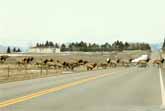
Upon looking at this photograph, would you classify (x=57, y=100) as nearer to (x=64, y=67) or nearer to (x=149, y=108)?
(x=149, y=108)

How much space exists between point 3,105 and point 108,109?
3.30 metres

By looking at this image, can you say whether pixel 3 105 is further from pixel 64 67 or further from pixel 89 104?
pixel 64 67

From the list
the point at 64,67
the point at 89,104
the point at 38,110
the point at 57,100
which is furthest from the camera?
the point at 64,67

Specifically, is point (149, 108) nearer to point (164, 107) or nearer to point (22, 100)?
point (164, 107)

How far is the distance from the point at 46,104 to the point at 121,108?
2.53 meters

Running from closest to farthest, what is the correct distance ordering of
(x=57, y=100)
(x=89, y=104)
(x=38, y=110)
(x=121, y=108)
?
1. (x=38, y=110)
2. (x=121, y=108)
3. (x=89, y=104)
4. (x=57, y=100)

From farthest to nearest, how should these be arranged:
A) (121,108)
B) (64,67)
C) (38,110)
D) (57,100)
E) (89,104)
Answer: (64,67) < (57,100) < (89,104) < (121,108) < (38,110)

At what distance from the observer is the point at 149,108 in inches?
593

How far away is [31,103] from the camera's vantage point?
52.6 ft

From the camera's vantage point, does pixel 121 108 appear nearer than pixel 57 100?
Yes

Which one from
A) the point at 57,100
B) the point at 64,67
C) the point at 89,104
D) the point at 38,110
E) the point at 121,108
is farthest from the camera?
the point at 64,67

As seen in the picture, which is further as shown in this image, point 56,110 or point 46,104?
point 46,104

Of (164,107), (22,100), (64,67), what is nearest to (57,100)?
(22,100)

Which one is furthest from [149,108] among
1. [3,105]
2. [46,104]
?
[3,105]
